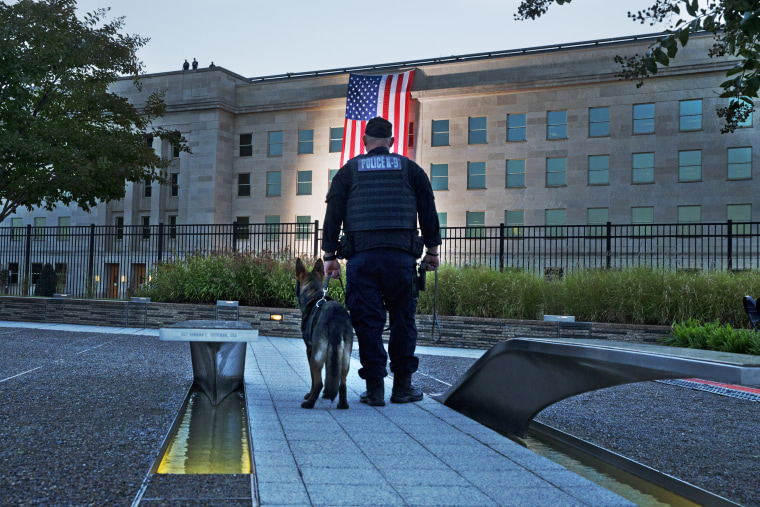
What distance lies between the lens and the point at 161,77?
151ft

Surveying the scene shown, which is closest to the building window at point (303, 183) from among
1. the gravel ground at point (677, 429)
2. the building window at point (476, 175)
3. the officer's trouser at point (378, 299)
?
the building window at point (476, 175)

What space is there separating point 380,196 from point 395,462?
7.72 feet

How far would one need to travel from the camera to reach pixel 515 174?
40.6 metres

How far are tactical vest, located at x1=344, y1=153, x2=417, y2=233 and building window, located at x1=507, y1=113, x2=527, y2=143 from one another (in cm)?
3670

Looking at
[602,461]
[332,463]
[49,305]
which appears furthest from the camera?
A: [49,305]

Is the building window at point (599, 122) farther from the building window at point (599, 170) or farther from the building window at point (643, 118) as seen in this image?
the building window at point (643, 118)

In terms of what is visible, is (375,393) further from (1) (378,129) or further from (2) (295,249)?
(2) (295,249)

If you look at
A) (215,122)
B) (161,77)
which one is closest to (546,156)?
(215,122)

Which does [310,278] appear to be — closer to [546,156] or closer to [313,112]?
[546,156]

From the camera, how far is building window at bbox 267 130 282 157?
45281 millimetres

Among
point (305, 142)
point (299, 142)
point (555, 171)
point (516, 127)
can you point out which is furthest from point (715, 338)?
point (299, 142)

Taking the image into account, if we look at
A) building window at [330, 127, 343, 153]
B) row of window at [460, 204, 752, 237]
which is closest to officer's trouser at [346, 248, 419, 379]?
row of window at [460, 204, 752, 237]

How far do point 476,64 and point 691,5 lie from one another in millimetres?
36638

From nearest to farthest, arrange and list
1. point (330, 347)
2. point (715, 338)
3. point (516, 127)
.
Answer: point (330, 347)
point (715, 338)
point (516, 127)
